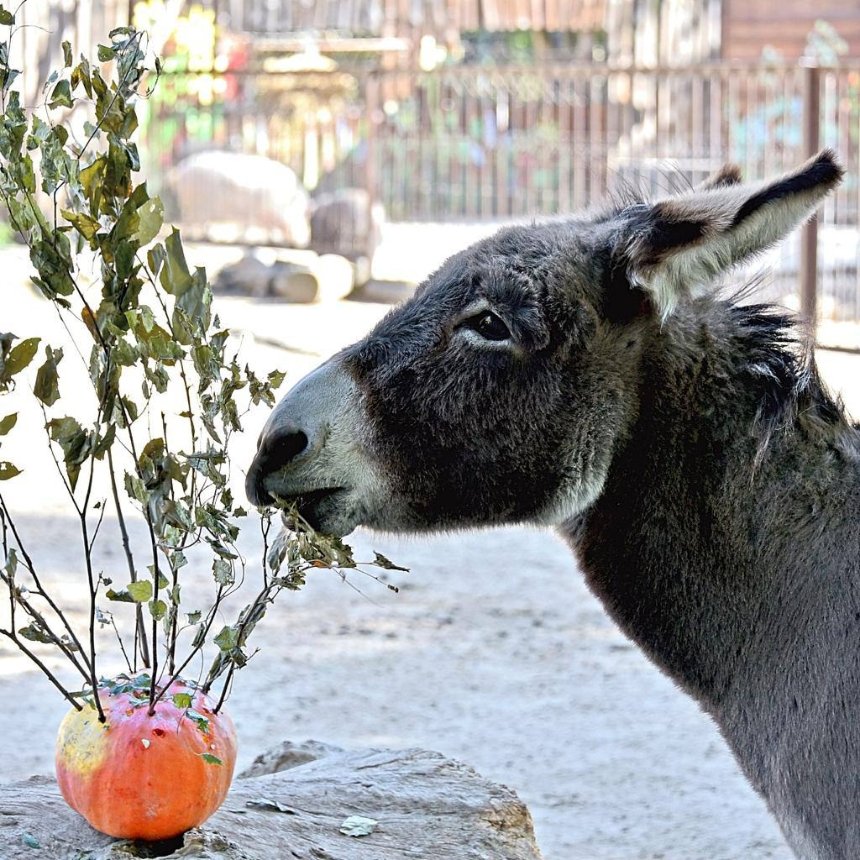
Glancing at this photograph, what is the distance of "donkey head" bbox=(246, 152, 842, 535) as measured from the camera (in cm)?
283

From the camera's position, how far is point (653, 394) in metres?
2.90

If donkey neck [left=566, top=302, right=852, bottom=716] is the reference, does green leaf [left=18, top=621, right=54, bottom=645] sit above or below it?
below

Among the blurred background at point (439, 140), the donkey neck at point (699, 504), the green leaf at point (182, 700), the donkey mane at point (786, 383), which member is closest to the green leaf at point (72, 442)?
the green leaf at point (182, 700)

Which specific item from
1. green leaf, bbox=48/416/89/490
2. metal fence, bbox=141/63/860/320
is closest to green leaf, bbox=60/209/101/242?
green leaf, bbox=48/416/89/490

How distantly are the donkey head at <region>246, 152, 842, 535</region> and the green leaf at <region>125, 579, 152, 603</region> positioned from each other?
355mm

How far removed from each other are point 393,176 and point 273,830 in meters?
13.6

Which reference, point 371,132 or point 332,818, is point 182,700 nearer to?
point 332,818

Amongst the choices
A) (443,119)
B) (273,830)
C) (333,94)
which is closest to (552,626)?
(273,830)

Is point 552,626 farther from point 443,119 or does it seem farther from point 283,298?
point 443,119

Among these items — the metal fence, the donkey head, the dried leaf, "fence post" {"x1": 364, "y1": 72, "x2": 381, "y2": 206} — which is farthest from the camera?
"fence post" {"x1": 364, "y1": 72, "x2": 381, "y2": 206}

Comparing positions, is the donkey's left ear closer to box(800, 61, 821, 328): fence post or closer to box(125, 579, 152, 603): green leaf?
box(125, 579, 152, 603): green leaf

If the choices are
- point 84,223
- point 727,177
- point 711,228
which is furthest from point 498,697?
point 84,223

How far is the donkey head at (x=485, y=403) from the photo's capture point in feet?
9.29

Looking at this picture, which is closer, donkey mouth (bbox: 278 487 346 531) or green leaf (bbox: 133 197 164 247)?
green leaf (bbox: 133 197 164 247)
